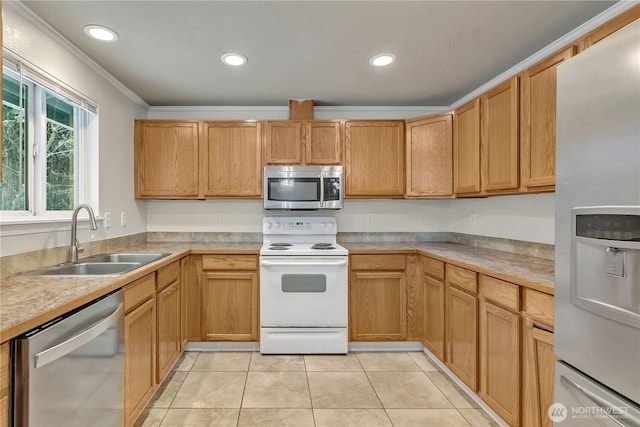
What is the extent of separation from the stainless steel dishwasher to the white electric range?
4.23 ft

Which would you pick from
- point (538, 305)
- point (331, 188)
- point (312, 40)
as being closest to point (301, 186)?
point (331, 188)

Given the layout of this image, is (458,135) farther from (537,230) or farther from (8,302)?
(8,302)

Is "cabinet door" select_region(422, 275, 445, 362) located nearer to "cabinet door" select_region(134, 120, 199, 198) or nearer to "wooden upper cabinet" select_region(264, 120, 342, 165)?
"wooden upper cabinet" select_region(264, 120, 342, 165)

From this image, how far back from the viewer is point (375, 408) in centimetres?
202

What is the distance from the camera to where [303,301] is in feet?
9.00

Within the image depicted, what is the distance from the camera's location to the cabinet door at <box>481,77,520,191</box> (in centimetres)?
204

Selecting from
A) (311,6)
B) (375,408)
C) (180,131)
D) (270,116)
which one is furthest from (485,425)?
(180,131)

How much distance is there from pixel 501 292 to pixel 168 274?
216cm

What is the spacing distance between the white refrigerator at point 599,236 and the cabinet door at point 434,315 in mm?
1179

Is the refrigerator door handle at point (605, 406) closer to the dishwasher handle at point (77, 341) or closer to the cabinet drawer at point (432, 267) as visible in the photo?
the cabinet drawer at point (432, 267)

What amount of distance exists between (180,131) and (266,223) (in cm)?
120

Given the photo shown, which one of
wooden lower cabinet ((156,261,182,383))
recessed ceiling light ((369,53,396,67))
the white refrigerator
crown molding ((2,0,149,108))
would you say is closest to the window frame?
crown molding ((2,0,149,108))

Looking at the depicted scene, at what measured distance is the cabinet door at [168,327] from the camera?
2135mm

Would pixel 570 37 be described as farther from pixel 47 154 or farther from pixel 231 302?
pixel 47 154
